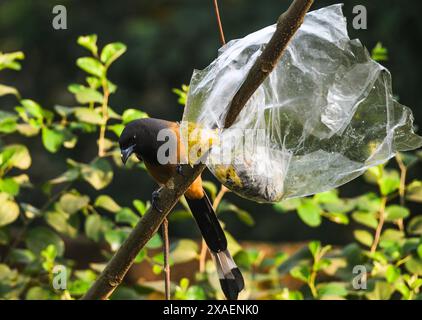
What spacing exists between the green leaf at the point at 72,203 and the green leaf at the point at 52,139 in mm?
179

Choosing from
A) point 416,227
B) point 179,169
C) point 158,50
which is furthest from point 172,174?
point 158,50

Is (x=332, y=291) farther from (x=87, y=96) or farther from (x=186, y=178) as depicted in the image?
(x=87, y=96)

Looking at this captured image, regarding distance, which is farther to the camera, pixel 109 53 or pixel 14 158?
pixel 109 53

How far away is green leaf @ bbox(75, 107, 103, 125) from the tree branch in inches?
29.3

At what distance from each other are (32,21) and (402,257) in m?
5.88

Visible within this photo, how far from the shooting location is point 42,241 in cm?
288

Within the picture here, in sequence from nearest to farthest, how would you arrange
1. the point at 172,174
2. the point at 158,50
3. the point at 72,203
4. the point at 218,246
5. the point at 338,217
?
the point at 172,174 < the point at 218,246 < the point at 72,203 < the point at 338,217 < the point at 158,50

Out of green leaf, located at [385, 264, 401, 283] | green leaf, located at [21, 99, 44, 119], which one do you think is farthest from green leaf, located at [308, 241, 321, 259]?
green leaf, located at [21, 99, 44, 119]

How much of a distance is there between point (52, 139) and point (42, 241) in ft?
1.21

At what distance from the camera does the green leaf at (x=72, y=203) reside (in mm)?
2806

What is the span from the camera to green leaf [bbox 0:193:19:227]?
268 centimetres

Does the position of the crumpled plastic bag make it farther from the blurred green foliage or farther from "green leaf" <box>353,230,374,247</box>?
"green leaf" <box>353,230,374,247</box>

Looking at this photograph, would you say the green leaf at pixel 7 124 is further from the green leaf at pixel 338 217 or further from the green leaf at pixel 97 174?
the green leaf at pixel 338 217

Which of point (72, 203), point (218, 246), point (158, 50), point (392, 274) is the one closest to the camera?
point (392, 274)
